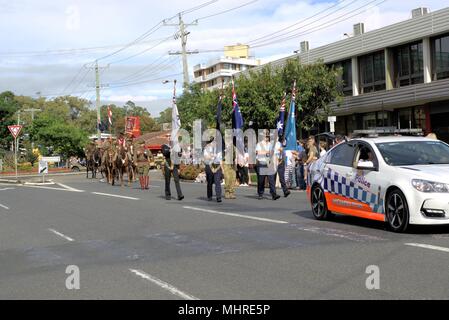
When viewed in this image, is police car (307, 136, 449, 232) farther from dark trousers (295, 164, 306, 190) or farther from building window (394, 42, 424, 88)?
building window (394, 42, 424, 88)

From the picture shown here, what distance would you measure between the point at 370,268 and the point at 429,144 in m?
4.29

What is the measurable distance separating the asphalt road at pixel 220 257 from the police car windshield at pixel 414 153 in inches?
44.6

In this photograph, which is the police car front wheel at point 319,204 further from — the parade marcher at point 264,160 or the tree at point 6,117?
the tree at point 6,117

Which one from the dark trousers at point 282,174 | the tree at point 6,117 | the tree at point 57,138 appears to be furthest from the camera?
the tree at point 6,117

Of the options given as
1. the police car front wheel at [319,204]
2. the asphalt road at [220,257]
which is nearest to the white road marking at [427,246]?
the asphalt road at [220,257]

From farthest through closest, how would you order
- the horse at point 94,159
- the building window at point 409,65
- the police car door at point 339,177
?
the horse at point 94,159 < the building window at point 409,65 < the police car door at point 339,177

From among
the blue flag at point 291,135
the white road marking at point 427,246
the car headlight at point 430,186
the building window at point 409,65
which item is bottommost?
the white road marking at point 427,246

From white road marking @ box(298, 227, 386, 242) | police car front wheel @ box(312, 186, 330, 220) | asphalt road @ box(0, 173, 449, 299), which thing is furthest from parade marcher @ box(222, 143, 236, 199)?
white road marking @ box(298, 227, 386, 242)

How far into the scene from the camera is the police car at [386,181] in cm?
925

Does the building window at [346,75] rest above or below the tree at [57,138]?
above

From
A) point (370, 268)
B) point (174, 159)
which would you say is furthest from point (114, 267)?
point (174, 159)

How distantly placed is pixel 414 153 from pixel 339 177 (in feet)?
4.95

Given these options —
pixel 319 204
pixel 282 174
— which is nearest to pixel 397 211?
pixel 319 204

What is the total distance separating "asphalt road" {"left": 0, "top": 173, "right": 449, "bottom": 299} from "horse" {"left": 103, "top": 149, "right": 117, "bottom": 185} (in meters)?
14.1
